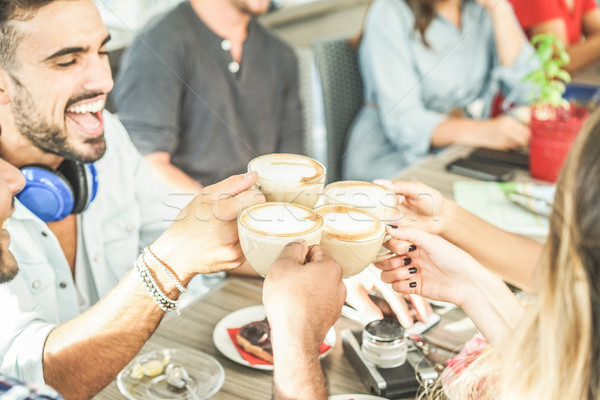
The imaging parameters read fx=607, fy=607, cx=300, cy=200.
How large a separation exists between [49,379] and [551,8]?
2444 millimetres

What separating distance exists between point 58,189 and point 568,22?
252 centimetres

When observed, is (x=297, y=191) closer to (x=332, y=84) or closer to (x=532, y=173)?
(x=532, y=173)

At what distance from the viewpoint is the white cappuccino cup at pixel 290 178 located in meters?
0.84

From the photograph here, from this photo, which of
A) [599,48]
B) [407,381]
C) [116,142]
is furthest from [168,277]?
[599,48]

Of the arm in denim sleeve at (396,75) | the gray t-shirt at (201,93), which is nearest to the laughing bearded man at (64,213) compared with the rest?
the gray t-shirt at (201,93)

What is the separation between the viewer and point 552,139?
4.95 ft

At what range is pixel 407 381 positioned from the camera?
818 millimetres

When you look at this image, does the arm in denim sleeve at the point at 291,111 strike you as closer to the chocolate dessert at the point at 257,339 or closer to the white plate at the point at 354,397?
the chocolate dessert at the point at 257,339

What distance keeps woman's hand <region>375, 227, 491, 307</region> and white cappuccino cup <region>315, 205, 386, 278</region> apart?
0.05 meters

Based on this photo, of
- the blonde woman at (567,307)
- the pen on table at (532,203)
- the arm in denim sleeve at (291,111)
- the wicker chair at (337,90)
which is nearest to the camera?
the blonde woman at (567,307)

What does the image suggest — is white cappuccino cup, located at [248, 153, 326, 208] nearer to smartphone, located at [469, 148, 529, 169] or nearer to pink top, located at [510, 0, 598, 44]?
smartphone, located at [469, 148, 529, 169]

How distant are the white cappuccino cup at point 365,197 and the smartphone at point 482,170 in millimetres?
681

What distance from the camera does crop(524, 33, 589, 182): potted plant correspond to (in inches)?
58.1

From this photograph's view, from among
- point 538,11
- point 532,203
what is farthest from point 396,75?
point 538,11
